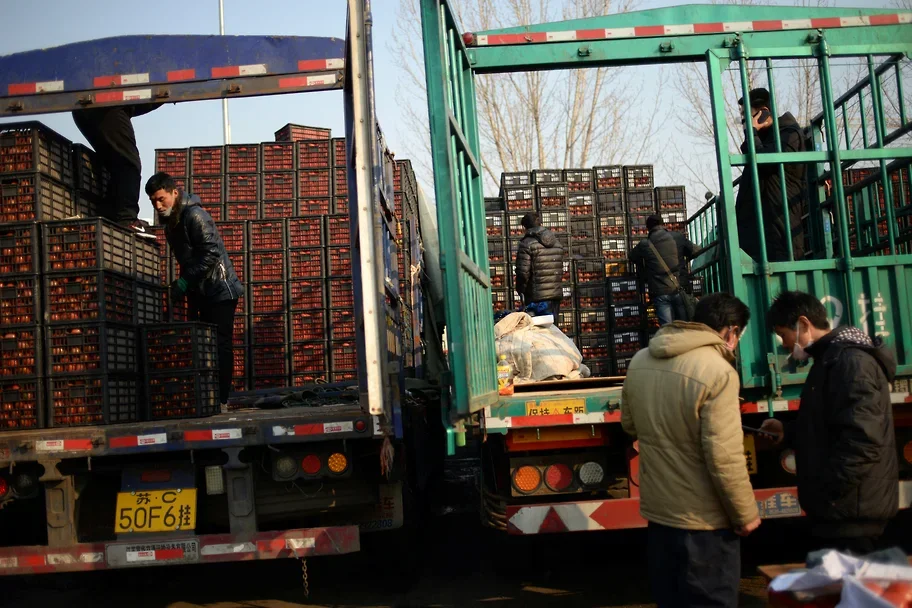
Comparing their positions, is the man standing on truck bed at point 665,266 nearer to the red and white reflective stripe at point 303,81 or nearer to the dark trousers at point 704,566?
the red and white reflective stripe at point 303,81

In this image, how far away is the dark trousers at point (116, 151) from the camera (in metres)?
6.94

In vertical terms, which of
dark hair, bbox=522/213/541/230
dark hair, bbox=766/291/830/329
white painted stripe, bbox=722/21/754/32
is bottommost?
dark hair, bbox=766/291/830/329

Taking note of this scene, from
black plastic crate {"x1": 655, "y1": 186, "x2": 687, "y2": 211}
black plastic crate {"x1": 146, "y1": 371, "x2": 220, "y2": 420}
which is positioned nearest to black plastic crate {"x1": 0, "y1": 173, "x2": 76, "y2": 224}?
black plastic crate {"x1": 146, "y1": 371, "x2": 220, "y2": 420}

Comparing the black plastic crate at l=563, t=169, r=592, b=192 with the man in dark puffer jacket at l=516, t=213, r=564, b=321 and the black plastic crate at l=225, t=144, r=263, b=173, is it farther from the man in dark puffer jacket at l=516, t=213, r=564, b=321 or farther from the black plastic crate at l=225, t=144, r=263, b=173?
the black plastic crate at l=225, t=144, r=263, b=173

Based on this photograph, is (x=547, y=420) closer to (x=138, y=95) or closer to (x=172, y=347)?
(x=172, y=347)

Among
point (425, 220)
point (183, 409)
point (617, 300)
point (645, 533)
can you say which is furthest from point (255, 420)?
point (617, 300)

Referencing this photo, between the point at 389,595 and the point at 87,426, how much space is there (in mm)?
2319

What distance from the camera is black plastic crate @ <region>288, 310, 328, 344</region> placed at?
846 cm

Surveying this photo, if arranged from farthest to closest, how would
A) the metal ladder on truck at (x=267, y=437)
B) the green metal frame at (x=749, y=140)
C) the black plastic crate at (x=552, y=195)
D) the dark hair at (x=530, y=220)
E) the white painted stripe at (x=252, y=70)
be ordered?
the black plastic crate at (x=552, y=195) → the dark hair at (x=530, y=220) → the white painted stripe at (x=252, y=70) → the metal ladder on truck at (x=267, y=437) → the green metal frame at (x=749, y=140)

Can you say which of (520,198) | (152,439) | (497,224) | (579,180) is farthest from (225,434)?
(579,180)

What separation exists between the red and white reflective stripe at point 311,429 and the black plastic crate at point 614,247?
6.99m

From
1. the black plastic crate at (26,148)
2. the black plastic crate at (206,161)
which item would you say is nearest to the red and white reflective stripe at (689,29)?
the black plastic crate at (26,148)

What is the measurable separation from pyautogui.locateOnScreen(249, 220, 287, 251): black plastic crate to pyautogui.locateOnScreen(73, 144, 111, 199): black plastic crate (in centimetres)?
179

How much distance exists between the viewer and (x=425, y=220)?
9297 millimetres
